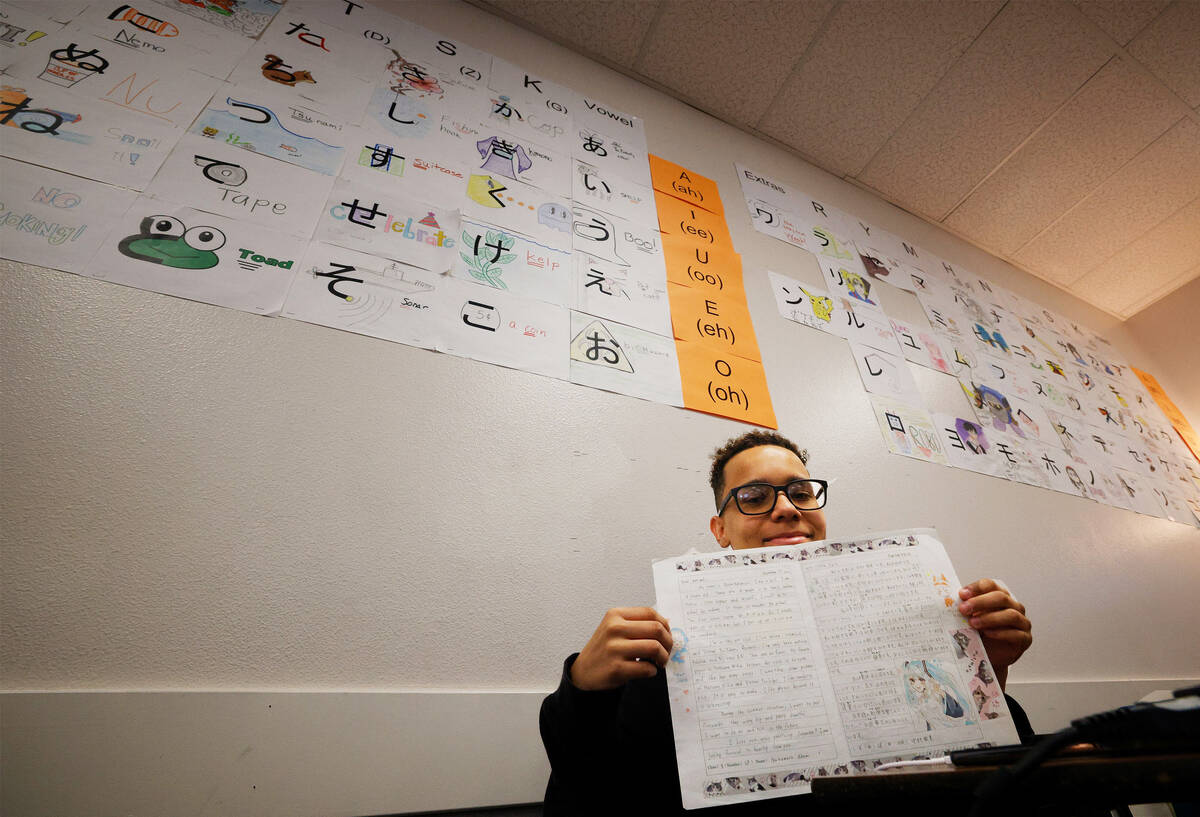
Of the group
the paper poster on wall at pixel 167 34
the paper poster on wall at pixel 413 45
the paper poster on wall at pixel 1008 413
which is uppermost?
the paper poster on wall at pixel 413 45

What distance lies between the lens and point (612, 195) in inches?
50.9

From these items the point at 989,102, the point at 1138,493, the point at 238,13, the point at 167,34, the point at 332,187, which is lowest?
the point at 1138,493

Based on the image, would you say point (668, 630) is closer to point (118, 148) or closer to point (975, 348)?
A: point (118, 148)

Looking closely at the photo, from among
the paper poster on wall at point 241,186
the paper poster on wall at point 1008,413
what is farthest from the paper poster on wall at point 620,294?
the paper poster on wall at point 1008,413

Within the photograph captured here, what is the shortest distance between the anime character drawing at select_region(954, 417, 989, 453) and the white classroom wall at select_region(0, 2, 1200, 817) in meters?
0.64

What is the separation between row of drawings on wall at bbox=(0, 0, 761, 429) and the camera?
2.44ft

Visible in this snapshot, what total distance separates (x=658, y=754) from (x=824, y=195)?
6.78ft

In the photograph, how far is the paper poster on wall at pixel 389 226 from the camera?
2.93ft

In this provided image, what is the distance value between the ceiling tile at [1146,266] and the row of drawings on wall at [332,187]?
2663 mm

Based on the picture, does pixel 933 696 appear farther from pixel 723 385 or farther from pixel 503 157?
pixel 503 157

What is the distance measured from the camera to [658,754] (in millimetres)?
581

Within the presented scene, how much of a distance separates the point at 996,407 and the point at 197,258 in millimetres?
2247

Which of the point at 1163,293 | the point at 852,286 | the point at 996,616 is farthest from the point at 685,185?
the point at 1163,293

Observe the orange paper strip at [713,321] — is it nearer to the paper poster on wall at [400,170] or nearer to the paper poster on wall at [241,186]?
the paper poster on wall at [400,170]
